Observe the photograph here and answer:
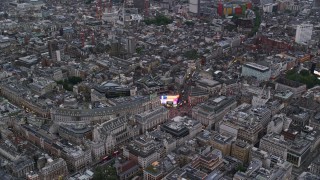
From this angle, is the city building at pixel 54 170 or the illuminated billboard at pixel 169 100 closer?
the city building at pixel 54 170

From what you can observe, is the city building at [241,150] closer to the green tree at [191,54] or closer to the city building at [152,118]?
the city building at [152,118]

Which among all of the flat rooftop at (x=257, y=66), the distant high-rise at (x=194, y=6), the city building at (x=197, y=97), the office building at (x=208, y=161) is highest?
the distant high-rise at (x=194, y=6)

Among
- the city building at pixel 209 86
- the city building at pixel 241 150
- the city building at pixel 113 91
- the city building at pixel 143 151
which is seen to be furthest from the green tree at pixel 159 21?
the city building at pixel 241 150

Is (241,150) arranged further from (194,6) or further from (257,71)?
(194,6)

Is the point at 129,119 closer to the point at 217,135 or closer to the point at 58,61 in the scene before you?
the point at 217,135

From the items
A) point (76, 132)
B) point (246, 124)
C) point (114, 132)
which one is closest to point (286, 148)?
point (246, 124)

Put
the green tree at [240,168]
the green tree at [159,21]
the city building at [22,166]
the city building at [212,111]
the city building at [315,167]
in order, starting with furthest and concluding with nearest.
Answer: the green tree at [159,21] < the city building at [212,111] < the city building at [22,166] < the city building at [315,167] < the green tree at [240,168]

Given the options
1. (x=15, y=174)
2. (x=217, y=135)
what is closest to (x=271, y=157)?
(x=217, y=135)

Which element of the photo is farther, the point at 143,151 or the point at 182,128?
the point at 182,128
